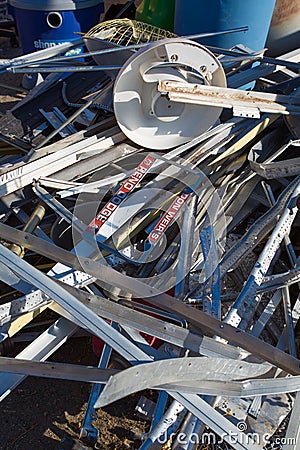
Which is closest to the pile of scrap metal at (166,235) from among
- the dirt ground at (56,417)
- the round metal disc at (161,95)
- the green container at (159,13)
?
the round metal disc at (161,95)

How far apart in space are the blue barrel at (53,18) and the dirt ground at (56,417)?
2.97 meters

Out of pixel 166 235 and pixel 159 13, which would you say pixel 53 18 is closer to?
pixel 159 13

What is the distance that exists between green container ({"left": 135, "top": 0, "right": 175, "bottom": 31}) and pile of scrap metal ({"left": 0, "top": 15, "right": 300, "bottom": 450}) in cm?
83

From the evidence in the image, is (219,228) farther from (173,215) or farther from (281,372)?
(281,372)

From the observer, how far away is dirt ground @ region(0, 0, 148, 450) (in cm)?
207

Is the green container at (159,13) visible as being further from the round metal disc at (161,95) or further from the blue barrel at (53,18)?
the round metal disc at (161,95)

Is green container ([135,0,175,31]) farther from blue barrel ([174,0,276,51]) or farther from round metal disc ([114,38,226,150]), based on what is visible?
round metal disc ([114,38,226,150])

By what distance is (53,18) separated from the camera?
13.5 ft

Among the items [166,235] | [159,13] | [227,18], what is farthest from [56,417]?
[159,13]

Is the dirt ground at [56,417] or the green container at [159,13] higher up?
the green container at [159,13]

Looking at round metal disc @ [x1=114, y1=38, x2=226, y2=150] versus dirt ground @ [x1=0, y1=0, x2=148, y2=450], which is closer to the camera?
dirt ground @ [x1=0, y1=0, x2=148, y2=450]

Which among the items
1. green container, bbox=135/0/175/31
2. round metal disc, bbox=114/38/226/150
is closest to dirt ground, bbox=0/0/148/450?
round metal disc, bbox=114/38/226/150

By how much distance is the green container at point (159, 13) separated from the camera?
372 cm

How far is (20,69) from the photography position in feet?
8.26
